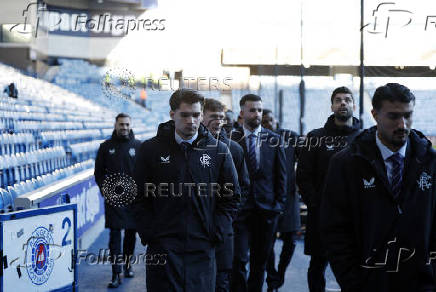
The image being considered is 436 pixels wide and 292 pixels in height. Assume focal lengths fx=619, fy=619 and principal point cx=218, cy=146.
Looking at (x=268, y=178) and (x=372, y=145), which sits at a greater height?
(x=372, y=145)

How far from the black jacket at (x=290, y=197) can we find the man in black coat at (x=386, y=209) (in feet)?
13.0

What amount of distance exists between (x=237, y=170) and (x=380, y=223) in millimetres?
2506

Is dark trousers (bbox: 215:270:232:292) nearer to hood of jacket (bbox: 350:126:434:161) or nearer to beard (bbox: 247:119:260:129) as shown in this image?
beard (bbox: 247:119:260:129)

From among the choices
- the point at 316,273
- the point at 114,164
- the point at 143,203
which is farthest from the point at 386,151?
the point at 114,164

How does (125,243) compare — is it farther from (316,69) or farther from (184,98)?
(316,69)

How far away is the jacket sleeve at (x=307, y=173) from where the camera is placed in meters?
5.59

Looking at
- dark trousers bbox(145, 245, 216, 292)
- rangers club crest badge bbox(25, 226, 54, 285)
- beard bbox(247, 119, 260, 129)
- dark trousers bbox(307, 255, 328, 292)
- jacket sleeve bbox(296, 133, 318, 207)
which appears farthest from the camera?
beard bbox(247, 119, 260, 129)

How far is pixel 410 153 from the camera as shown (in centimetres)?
301

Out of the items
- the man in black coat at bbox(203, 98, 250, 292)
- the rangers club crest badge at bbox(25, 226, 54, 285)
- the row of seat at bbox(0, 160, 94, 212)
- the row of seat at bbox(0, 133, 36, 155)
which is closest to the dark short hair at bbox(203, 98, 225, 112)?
the man in black coat at bbox(203, 98, 250, 292)

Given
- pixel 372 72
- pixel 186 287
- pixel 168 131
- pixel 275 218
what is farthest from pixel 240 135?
pixel 372 72

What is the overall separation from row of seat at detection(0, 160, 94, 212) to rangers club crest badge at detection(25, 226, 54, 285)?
1.46ft

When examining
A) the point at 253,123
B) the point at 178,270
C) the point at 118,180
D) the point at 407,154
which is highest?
the point at 253,123

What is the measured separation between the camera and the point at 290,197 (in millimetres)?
7543

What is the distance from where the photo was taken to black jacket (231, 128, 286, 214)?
20.0 ft
